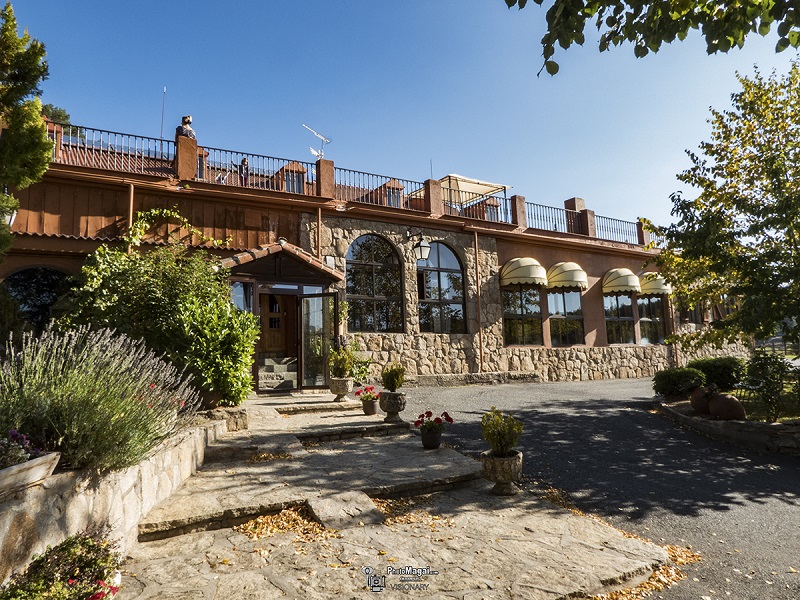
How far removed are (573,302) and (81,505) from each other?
661 inches

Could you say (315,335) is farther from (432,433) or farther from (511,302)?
(511,302)

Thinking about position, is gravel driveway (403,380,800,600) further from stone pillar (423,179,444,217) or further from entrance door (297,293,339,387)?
stone pillar (423,179,444,217)

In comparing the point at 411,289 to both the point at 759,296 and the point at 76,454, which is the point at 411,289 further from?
the point at 76,454

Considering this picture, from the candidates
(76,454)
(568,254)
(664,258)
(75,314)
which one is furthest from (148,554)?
(568,254)

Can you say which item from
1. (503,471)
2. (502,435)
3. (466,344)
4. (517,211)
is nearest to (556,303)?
(517,211)

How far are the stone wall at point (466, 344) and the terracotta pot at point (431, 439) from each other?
251 inches

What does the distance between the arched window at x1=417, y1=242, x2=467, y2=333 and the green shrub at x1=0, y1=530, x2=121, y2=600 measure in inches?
463

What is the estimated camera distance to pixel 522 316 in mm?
16125

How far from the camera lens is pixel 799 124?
9141 millimetres

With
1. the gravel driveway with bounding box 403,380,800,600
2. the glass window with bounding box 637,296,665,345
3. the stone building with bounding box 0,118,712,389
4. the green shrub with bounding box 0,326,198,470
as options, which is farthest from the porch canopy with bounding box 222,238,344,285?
the glass window with bounding box 637,296,665,345

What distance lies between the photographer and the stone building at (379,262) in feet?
33.2

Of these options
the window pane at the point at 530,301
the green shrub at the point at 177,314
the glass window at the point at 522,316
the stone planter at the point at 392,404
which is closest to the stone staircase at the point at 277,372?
the green shrub at the point at 177,314

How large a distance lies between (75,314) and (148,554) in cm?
594

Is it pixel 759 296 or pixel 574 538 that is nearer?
pixel 574 538
